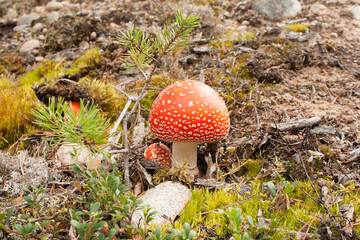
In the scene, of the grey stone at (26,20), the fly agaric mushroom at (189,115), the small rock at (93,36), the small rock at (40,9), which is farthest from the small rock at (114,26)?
the fly agaric mushroom at (189,115)

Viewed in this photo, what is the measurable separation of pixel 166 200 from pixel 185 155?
0.69 m

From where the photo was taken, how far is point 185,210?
2510 millimetres

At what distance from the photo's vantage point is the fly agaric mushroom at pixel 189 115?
2652 mm

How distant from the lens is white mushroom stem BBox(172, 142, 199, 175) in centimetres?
311

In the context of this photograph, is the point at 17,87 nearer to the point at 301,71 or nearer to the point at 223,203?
the point at 223,203

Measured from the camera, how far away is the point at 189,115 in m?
2.64

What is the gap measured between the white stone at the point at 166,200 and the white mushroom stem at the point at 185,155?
14.0 inches

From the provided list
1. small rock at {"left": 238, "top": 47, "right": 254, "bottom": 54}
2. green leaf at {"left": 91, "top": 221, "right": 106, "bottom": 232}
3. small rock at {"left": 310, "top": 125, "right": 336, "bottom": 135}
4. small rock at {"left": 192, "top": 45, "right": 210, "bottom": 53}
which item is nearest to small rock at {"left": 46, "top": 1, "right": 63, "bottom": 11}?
small rock at {"left": 192, "top": 45, "right": 210, "bottom": 53}

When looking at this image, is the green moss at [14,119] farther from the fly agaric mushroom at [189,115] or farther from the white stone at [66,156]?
the fly agaric mushroom at [189,115]

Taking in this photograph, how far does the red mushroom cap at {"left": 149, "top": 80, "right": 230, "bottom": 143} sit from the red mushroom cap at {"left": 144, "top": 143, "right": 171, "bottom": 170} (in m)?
0.42

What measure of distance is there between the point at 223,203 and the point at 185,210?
13.7 inches

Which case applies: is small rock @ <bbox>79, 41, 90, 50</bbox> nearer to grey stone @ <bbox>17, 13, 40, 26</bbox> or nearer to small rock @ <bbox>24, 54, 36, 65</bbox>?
small rock @ <bbox>24, 54, 36, 65</bbox>

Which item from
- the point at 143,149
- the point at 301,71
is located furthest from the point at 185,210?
the point at 301,71

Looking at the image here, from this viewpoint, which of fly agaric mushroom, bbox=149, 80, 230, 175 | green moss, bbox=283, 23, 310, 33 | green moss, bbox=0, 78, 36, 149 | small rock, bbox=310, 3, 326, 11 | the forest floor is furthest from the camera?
small rock, bbox=310, 3, 326, 11
